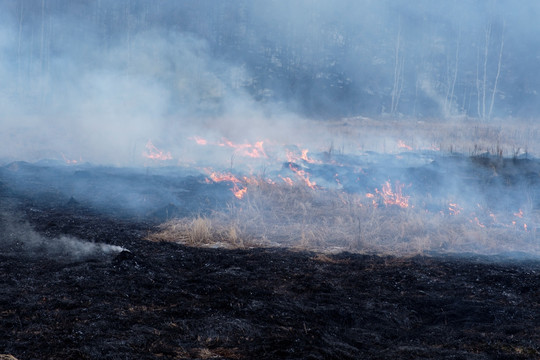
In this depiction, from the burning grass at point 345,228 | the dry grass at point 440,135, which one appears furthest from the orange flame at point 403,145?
the burning grass at point 345,228

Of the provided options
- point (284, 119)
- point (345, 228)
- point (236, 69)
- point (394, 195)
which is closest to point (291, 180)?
point (394, 195)

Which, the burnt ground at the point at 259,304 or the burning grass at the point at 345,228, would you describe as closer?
the burnt ground at the point at 259,304

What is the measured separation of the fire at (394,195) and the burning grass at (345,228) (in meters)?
0.13

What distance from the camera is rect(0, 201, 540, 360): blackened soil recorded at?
424 centimetres

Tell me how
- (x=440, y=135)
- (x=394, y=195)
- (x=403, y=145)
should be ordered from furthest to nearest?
(x=440, y=135)
(x=403, y=145)
(x=394, y=195)

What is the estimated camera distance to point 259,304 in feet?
18.1

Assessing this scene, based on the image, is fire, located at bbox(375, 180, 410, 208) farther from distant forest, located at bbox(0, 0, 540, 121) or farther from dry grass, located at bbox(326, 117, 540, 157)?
distant forest, located at bbox(0, 0, 540, 121)

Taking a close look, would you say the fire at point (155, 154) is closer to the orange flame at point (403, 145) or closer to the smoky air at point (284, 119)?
the smoky air at point (284, 119)

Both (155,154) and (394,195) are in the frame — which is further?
(155,154)

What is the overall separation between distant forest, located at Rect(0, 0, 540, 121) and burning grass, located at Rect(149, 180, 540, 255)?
1770 centimetres

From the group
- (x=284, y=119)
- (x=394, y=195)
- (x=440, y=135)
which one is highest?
(x=284, y=119)

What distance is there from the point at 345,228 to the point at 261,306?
17.9ft

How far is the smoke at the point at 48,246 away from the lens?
7158mm

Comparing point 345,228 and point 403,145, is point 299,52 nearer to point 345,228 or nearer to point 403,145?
point 403,145
